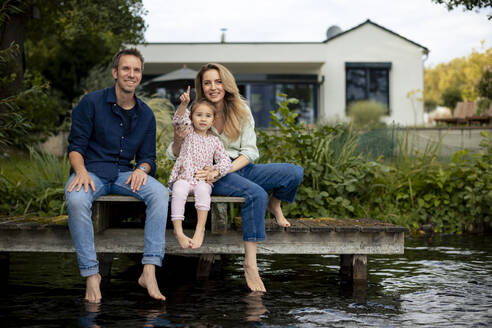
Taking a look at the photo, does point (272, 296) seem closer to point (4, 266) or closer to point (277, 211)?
point (277, 211)

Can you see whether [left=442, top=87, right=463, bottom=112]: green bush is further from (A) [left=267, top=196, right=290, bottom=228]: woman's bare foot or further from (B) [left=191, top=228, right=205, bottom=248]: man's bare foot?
(B) [left=191, top=228, right=205, bottom=248]: man's bare foot

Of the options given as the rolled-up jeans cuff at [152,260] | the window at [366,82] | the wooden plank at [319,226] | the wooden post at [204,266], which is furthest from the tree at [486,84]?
the rolled-up jeans cuff at [152,260]

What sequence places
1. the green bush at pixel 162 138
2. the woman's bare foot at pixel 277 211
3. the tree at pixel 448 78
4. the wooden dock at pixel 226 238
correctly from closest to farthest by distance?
the wooden dock at pixel 226 238
the woman's bare foot at pixel 277 211
the green bush at pixel 162 138
the tree at pixel 448 78

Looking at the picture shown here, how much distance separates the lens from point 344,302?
3912mm

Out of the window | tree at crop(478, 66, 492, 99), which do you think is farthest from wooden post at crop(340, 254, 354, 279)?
the window

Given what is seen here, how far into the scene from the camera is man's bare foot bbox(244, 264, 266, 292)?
4.13 meters

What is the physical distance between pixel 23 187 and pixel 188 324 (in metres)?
4.04

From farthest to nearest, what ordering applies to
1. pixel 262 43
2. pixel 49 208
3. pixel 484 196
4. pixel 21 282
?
pixel 262 43, pixel 484 196, pixel 49 208, pixel 21 282

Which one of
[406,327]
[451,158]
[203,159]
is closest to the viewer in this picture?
[406,327]

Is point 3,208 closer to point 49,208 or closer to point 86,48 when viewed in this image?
point 49,208

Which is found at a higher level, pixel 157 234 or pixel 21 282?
pixel 157 234

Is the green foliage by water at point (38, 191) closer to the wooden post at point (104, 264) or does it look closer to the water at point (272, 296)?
the water at point (272, 296)

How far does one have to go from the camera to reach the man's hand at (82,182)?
3814 mm

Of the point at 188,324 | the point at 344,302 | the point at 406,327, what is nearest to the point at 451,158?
the point at 344,302
